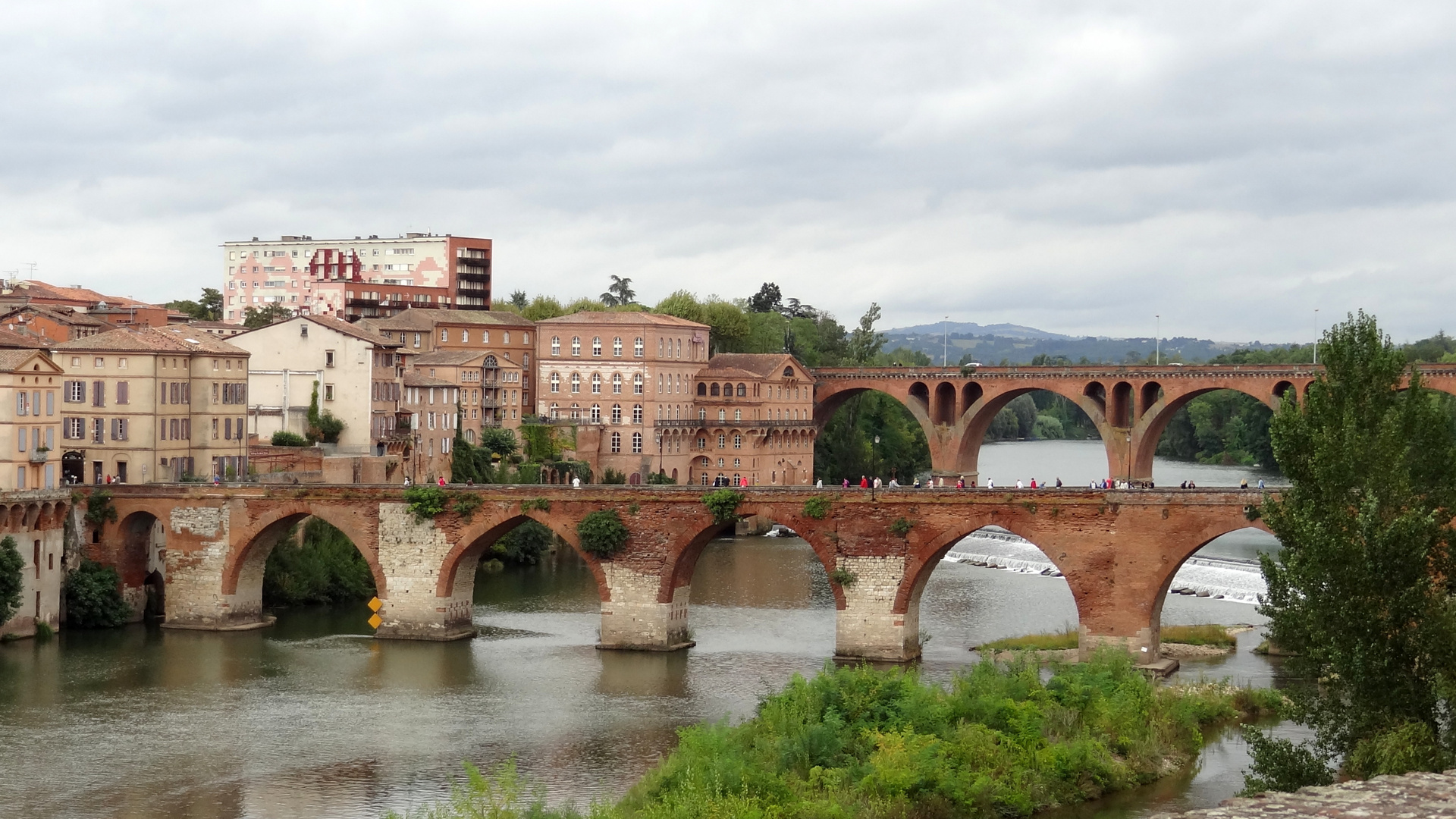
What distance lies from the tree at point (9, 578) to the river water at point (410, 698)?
1244mm

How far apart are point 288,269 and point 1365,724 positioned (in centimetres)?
12443

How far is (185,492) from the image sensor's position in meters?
67.6

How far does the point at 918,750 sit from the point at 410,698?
750 inches

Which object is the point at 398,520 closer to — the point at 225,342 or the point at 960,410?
the point at 225,342

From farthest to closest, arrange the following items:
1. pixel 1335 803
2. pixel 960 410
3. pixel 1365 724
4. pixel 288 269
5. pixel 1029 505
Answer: pixel 288 269 < pixel 960 410 < pixel 1029 505 < pixel 1365 724 < pixel 1335 803

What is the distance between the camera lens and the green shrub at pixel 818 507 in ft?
199

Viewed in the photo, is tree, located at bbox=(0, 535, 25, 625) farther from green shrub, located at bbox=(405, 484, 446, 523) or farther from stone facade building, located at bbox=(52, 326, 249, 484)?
green shrub, located at bbox=(405, 484, 446, 523)

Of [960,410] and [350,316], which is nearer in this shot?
[960,410]

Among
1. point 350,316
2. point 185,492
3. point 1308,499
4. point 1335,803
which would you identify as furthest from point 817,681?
point 350,316

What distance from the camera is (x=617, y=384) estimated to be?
11331 cm

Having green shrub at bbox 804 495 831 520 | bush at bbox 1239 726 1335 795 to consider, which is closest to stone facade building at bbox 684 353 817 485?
green shrub at bbox 804 495 831 520

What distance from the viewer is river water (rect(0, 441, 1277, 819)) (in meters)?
43.8

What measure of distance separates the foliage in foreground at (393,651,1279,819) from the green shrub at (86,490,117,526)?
3048 cm

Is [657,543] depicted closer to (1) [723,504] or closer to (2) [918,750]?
(1) [723,504]
